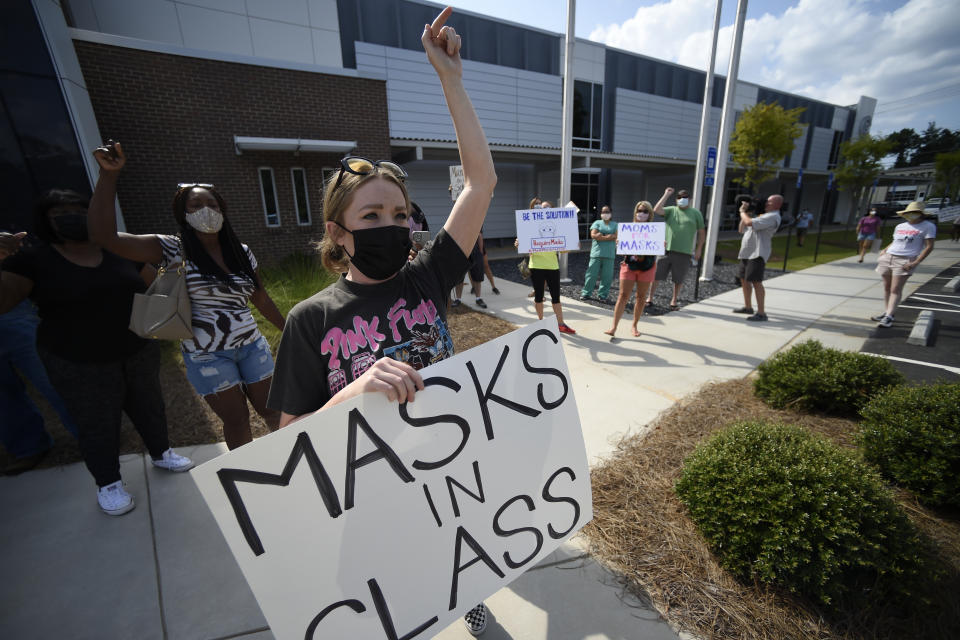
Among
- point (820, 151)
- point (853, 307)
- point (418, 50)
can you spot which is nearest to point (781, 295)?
point (853, 307)

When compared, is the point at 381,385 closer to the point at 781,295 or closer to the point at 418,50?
the point at 781,295

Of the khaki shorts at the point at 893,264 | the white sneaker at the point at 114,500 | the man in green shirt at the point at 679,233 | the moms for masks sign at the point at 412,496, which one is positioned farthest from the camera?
the man in green shirt at the point at 679,233

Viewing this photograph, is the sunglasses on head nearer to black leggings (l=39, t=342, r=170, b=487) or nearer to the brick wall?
black leggings (l=39, t=342, r=170, b=487)

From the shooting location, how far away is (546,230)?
5.87 m

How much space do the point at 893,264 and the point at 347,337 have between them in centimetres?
822

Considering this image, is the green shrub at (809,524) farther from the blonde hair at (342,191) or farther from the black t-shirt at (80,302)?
the black t-shirt at (80,302)

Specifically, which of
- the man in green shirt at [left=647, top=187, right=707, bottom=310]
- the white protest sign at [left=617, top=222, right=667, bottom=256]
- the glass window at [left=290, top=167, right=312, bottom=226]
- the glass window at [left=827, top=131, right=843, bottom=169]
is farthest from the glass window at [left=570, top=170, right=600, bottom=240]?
the glass window at [left=827, top=131, right=843, bottom=169]

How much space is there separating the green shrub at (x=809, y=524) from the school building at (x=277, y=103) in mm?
8815

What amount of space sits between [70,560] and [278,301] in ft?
13.5

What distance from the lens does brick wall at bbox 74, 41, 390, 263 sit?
7.85 metres

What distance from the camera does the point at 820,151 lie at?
2955 cm

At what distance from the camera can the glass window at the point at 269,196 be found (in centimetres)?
952

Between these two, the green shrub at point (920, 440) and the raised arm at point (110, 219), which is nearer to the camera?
the raised arm at point (110, 219)

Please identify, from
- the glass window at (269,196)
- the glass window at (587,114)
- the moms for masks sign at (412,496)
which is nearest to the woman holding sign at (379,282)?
the moms for masks sign at (412,496)
